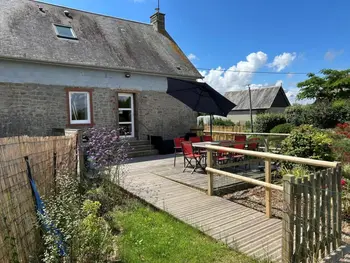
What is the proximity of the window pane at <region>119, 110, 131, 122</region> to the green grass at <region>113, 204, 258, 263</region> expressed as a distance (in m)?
8.18

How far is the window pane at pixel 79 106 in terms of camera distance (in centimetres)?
1101

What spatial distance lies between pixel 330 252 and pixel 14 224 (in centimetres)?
364

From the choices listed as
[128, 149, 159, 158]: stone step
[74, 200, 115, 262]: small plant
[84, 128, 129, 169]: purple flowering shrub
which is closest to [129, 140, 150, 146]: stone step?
[128, 149, 159, 158]: stone step

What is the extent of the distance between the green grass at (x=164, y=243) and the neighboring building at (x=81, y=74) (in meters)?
7.52

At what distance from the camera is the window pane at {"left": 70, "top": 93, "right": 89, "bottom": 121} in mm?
11006

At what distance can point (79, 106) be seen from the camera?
11188 millimetres

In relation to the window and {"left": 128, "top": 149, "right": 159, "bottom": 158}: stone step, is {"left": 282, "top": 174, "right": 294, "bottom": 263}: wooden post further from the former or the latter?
the window

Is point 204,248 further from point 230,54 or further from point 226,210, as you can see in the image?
point 230,54

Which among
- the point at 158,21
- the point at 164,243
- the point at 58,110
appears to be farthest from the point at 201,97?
the point at 158,21

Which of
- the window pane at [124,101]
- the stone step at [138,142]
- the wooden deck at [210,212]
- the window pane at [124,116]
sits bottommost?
the wooden deck at [210,212]

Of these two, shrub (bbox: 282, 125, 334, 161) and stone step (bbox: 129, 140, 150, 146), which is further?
stone step (bbox: 129, 140, 150, 146)

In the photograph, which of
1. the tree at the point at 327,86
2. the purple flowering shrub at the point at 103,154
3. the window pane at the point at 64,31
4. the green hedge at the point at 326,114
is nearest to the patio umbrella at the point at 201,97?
the purple flowering shrub at the point at 103,154

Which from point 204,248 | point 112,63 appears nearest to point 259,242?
point 204,248

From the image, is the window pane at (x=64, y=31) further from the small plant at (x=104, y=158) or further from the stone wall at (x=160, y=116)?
the small plant at (x=104, y=158)
